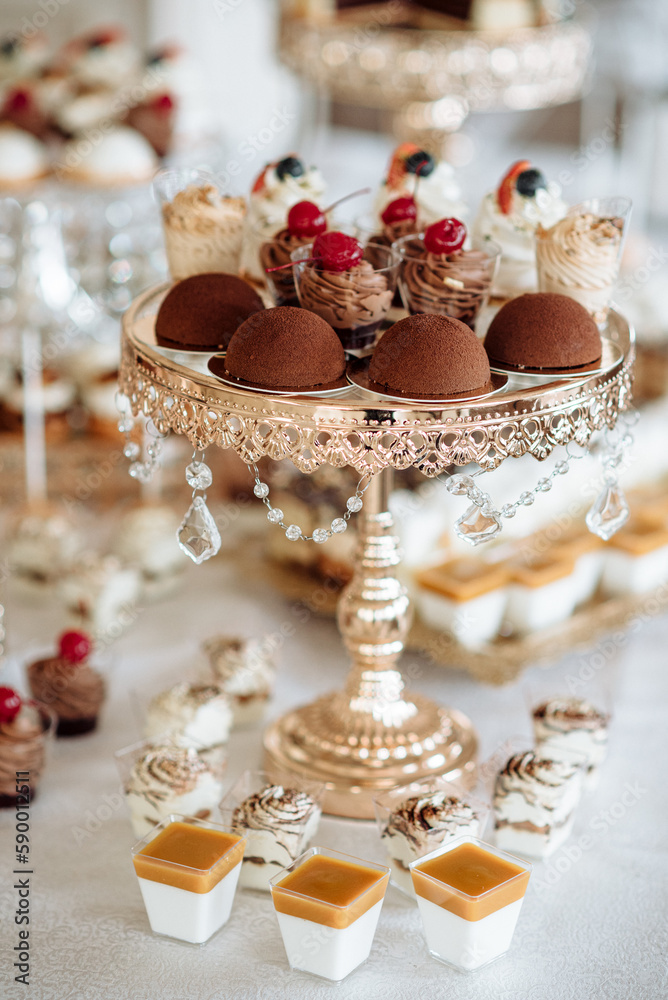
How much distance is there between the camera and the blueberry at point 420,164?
1.63m

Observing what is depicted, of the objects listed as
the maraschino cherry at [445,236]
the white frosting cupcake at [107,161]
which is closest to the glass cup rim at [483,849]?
the maraschino cherry at [445,236]

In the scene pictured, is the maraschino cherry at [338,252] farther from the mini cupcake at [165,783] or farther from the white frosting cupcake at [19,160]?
the white frosting cupcake at [19,160]

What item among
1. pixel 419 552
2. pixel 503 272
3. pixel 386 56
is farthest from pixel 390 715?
pixel 386 56

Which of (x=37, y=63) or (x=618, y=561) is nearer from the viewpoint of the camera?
(x=618, y=561)

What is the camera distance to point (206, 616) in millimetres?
2191

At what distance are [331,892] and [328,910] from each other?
0.02 metres

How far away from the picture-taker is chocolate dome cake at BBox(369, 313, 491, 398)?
4.33 feet

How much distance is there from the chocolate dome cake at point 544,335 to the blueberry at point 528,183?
209mm

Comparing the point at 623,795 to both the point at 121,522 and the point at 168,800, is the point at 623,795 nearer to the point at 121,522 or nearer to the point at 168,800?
the point at 168,800

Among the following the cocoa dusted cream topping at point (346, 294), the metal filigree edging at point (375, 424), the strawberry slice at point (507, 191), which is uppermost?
the strawberry slice at point (507, 191)

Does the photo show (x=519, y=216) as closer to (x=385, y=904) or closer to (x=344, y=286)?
(x=344, y=286)

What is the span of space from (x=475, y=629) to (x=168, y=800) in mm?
671

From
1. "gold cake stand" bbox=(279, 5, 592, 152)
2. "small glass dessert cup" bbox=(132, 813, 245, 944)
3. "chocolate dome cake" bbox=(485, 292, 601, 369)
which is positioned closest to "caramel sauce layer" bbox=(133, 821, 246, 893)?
"small glass dessert cup" bbox=(132, 813, 245, 944)

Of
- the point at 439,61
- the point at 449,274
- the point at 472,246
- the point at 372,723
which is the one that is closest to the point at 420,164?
the point at 472,246
